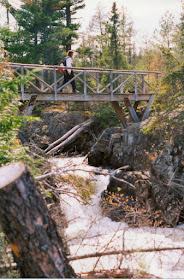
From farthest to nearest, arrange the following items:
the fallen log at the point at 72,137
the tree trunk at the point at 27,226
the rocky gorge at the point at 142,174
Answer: the fallen log at the point at 72,137 → the rocky gorge at the point at 142,174 → the tree trunk at the point at 27,226

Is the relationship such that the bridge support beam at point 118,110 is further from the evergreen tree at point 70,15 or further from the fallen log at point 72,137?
the evergreen tree at point 70,15

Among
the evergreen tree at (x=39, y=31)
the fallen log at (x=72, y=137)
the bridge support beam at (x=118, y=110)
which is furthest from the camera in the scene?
the evergreen tree at (x=39, y=31)

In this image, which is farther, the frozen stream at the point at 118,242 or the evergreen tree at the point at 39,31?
the evergreen tree at the point at 39,31

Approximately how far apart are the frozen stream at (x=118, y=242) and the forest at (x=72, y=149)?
0.72ft

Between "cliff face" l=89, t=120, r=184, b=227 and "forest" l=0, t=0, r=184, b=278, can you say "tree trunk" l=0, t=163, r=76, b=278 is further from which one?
"cliff face" l=89, t=120, r=184, b=227

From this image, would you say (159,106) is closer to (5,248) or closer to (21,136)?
(21,136)

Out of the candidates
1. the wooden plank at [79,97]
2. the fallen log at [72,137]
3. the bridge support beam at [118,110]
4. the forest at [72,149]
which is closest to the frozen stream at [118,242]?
the forest at [72,149]

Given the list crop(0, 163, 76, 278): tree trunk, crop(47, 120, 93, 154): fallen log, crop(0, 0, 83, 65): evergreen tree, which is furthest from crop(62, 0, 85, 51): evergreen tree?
crop(0, 163, 76, 278): tree trunk

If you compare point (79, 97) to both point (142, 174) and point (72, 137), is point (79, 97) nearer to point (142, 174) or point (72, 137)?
point (142, 174)

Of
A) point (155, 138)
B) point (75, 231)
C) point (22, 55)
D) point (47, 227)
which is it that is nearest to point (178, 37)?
point (155, 138)

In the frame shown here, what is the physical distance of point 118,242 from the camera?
7.15 m

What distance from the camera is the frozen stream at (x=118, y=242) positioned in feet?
13.4

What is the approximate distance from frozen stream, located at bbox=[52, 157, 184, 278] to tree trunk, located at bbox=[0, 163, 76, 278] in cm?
74

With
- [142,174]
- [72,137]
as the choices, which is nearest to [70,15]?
[72,137]
